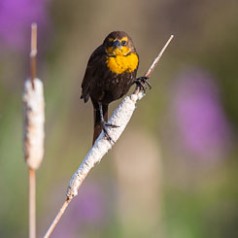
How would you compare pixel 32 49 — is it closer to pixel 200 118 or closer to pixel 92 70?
pixel 92 70

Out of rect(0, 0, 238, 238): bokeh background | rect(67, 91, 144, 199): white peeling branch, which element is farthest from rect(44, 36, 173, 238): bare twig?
rect(0, 0, 238, 238): bokeh background

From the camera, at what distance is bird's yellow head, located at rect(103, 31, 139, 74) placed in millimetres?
2045

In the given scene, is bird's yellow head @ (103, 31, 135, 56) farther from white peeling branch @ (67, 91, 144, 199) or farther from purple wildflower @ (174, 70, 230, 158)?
purple wildflower @ (174, 70, 230, 158)

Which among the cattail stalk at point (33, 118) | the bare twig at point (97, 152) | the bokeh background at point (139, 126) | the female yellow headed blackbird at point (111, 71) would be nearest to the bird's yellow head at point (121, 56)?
the female yellow headed blackbird at point (111, 71)

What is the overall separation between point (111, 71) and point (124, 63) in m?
0.04

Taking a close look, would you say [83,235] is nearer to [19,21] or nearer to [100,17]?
[19,21]

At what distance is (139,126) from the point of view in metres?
5.05

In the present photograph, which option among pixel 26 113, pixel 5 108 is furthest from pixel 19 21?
pixel 26 113

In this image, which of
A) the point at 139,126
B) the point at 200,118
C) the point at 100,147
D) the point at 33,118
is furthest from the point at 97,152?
the point at 139,126

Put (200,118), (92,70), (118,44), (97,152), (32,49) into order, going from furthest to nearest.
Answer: (200,118) → (92,70) → (118,44) → (97,152) → (32,49)

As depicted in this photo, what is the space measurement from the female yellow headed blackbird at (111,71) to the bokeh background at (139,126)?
0.59 metres

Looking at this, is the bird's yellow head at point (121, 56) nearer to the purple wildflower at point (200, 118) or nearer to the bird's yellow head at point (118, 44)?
the bird's yellow head at point (118, 44)

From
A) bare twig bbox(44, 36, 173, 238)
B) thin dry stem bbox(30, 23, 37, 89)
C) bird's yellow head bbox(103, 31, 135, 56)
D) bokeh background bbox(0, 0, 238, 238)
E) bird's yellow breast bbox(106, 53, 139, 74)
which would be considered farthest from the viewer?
bokeh background bbox(0, 0, 238, 238)

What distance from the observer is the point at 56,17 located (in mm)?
5188
